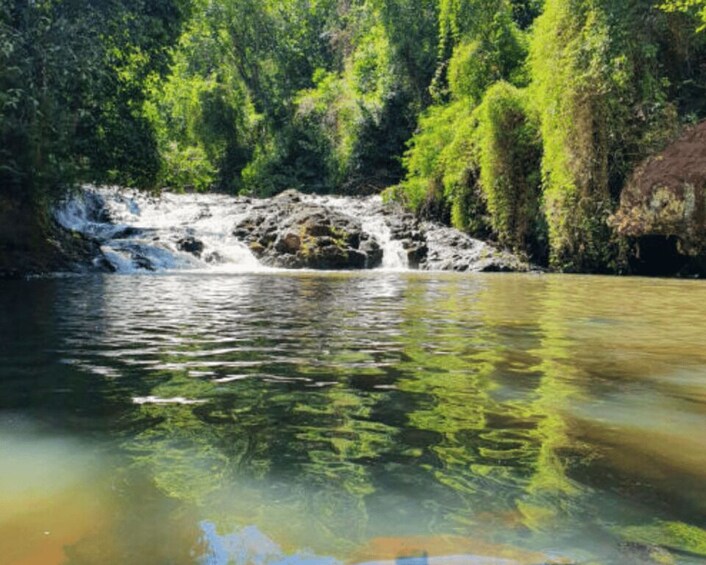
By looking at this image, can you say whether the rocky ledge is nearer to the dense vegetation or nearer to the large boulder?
the large boulder

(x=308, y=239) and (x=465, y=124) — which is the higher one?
(x=465, y=124)

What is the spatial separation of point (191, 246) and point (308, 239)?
3498mm

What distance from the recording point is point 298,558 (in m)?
1.60

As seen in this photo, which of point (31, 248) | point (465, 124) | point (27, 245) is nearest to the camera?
point (27, 245)

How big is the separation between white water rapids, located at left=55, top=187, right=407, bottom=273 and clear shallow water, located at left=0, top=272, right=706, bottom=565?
36.5 feet

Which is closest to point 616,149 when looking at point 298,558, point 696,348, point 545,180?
point 545,180

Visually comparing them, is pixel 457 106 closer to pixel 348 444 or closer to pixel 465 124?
pixel 465 124

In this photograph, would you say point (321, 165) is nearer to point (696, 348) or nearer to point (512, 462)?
point (696, 348)

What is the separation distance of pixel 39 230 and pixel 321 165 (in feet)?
77.9

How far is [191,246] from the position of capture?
18.4 metres

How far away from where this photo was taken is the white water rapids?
55.0 feet

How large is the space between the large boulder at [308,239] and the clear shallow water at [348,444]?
12.3m

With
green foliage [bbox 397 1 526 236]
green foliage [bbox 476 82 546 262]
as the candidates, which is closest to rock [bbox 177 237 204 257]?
green foliage [bbox 397 1 526 236]

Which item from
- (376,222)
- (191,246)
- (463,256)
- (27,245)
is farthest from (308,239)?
(27,245)
